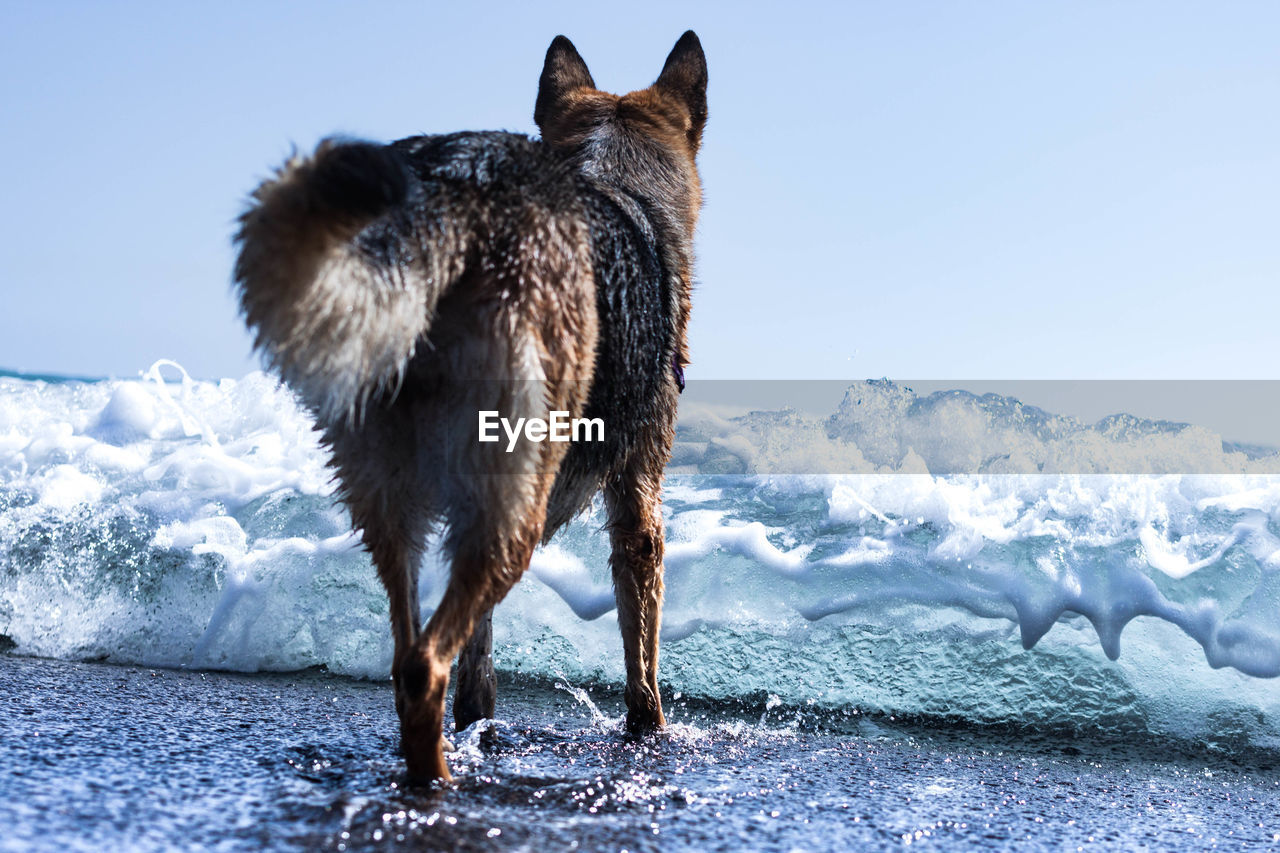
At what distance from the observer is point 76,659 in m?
4.98

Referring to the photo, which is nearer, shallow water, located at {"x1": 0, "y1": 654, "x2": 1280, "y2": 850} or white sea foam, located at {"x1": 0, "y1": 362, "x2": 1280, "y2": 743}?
shallow water, located at {"x1": 0, "y1": 654, "x2": 1280, "y2": 850}

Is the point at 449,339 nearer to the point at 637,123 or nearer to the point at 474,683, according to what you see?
the point at 474,683

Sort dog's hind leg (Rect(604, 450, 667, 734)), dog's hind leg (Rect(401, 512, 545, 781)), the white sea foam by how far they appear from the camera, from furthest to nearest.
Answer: the white sea foam, dog's hind leg (Rect(604, 450, 667, 734)), dog's hind leg (Rect(401, 512, 545, 781))

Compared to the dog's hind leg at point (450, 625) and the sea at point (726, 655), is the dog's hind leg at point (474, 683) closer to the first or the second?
the sea at point (726, 655)

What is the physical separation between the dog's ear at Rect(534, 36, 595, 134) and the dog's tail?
7.11 feet

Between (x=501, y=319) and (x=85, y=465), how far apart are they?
5.38m

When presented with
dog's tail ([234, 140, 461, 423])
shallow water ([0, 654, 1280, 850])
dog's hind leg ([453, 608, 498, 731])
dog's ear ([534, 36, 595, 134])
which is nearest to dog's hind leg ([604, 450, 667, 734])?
shallow water ([0, 654, 1280, 850])

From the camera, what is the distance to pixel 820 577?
481 cm

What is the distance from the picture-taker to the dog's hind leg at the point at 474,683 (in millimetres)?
3436

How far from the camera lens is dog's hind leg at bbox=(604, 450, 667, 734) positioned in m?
3.54

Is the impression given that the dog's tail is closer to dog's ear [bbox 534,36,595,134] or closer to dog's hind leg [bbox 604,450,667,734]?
dog's hind leg [bbox 604,450,667,734]

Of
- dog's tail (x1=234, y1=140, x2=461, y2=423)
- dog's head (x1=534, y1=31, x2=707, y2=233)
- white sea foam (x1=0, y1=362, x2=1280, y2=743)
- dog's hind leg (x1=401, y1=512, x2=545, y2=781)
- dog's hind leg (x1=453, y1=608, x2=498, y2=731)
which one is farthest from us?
white sea foam (x1=0, y1=362, x2=1280, y2=743)

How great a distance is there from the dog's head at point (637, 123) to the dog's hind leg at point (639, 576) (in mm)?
1183

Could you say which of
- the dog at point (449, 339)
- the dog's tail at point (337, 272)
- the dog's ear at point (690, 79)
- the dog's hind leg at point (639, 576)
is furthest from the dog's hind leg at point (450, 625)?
the dog's ear at point (690, 79)
